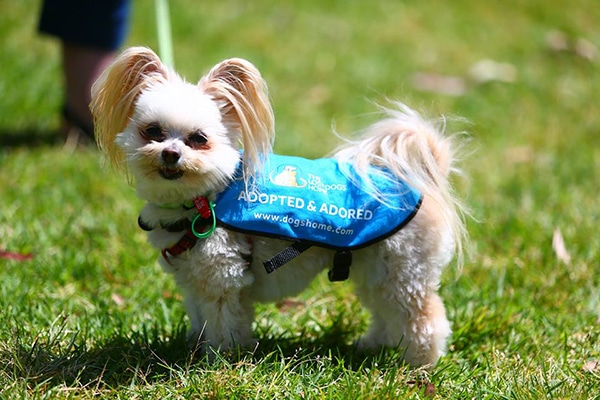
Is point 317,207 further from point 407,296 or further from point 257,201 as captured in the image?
point 407,296

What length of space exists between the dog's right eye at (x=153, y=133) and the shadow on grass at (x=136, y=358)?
0.85 m

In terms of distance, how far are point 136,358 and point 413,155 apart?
4.66ft

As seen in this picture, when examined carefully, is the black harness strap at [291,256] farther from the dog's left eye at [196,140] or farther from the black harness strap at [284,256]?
the dog's left eye at [196,140]

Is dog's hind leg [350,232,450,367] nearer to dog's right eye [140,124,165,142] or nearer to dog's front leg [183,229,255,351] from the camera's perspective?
dog's front leg [183,229,255,351]

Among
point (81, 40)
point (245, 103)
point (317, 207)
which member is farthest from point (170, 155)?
point (81, 40)

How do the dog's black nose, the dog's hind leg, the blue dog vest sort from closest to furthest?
the dog's black nose
the blue dog vest
the dog's hind leg

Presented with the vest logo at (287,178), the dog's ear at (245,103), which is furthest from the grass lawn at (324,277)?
the dog's ear at (245,103)

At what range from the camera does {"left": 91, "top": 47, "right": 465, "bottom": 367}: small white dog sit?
2.69 m

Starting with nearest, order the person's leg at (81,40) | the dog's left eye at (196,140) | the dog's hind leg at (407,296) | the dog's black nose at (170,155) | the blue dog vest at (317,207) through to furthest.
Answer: the dog's black nose at (170,155) < the dog's left eye at (196,140) < the blue dog vest at (317,207) < the dog's hind leg at (407,296) < the person's leg at (81,40)

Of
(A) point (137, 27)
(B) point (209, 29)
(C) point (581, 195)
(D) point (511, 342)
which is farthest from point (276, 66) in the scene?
(D) point (511, 342)

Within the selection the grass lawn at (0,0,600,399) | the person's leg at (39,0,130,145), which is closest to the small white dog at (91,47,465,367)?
the grass lawn at (0,0,600,399)

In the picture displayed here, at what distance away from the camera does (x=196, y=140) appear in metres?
2.70

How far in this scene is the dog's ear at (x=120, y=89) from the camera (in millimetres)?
2750

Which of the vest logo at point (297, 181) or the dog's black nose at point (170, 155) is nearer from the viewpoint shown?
the dog's black nose at point (170, 155)
